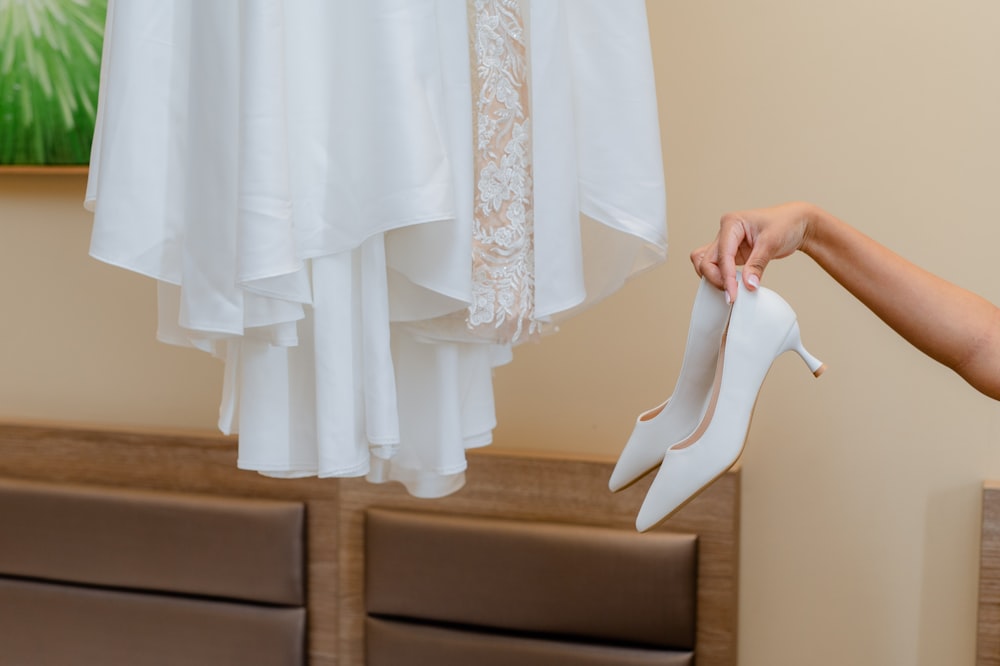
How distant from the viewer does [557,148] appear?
919mm

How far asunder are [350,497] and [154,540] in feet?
1.28

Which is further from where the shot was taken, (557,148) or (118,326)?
(118,326)

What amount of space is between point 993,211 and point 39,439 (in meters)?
1.74

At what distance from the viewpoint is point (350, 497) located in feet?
5.54

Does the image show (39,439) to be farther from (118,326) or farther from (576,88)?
(576,88)

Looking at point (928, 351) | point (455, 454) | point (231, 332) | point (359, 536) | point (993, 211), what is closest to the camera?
point (231, 332)

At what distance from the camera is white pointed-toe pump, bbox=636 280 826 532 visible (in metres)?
0.94

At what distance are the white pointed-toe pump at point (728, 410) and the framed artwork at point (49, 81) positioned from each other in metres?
1.46

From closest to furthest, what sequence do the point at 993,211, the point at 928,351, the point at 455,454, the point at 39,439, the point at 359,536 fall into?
the point at 455,454 < the point at 928,351 < the point at 993,211 < the point at 359,536 < the point at 39,439

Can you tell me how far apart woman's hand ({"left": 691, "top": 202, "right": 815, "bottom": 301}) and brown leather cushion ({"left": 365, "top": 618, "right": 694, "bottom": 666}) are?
731 millimetres

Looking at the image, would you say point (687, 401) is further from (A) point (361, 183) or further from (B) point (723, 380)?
(A) point (361, 183)

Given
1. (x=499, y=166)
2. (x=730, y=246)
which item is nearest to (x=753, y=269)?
(x=730, y=246)

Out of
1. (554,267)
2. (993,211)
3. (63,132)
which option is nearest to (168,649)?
(63,132)

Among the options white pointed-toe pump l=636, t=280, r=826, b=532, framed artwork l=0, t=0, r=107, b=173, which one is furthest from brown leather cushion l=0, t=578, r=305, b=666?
white pointed-toe pump l=636, t=280, r=826, b=532
